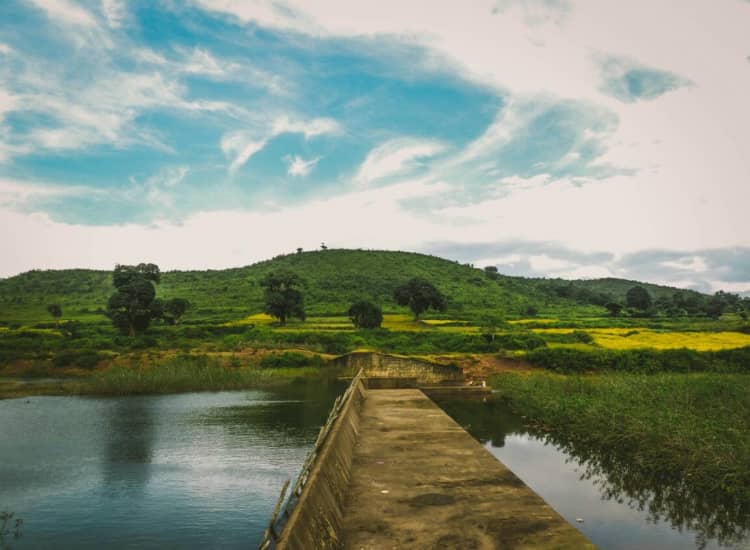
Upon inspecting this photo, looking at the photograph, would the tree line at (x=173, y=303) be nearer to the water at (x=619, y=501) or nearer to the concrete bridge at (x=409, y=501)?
the water at (x=619, y=501)

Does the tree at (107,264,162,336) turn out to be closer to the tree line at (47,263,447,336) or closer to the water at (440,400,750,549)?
the tree line at (47,263,447,336)

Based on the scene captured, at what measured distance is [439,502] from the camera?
31.1 ft

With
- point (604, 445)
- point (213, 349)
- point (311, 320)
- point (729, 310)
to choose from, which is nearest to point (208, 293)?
point (311, 320)

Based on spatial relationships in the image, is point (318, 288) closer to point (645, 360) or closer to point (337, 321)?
point (337, 321)

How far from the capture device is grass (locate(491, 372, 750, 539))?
38.2 ft

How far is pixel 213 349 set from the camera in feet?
136

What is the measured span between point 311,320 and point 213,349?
24009 millimetres

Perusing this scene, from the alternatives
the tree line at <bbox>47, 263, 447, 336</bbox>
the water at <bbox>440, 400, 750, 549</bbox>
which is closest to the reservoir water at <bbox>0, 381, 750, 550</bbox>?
the water at <bbox>440, 400, 750, 549</bbox>

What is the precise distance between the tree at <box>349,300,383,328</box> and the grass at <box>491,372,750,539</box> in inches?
1221

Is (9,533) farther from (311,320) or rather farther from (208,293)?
(208,293)

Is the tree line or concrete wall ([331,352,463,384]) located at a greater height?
the tree line

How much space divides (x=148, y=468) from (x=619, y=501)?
12.6 metres

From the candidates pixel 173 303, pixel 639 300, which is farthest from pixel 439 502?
pixel 639 300

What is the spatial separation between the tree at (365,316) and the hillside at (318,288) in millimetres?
16515
